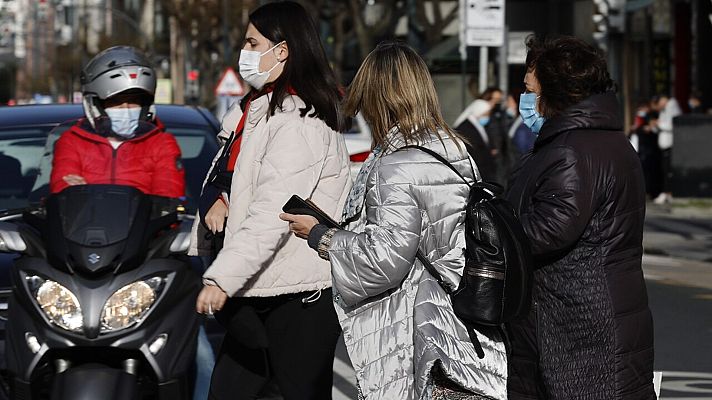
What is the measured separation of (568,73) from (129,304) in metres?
1.62

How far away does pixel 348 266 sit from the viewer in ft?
14.2

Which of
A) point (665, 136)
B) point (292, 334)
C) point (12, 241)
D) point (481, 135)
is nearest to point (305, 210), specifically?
point (292, 334)

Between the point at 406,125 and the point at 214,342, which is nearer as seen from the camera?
the point at 406,125

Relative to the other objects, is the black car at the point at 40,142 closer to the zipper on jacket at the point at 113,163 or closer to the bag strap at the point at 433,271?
the zipper on jacket at the point at 113,163

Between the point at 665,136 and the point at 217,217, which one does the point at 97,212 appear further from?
the point at 665,136

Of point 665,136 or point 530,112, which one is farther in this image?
point 665,136

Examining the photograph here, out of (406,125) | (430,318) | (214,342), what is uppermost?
(406,125)

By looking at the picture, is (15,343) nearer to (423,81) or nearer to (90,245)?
Result: (90,245)

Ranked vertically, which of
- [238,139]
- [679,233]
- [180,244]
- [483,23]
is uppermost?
[483,23]

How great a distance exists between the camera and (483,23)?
20016 millimetres

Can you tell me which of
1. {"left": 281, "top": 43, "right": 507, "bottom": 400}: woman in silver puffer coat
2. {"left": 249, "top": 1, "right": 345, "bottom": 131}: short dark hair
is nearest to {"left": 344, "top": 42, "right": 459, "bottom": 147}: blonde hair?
{"left": 281, "top": 43, "right": 507, "bottom": 400}: woman in silver puffer coat

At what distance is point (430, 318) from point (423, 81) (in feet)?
2.26

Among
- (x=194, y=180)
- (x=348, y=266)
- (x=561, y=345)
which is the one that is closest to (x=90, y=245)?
(x=348, y=266)

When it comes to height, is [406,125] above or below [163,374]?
above
